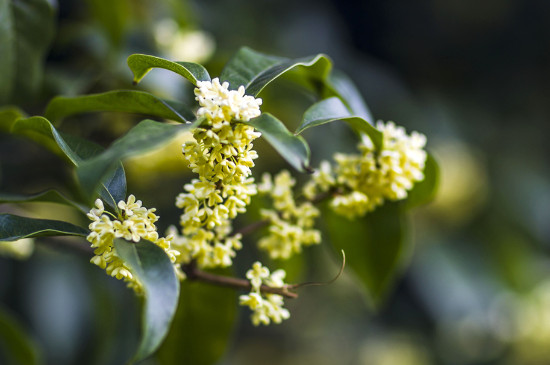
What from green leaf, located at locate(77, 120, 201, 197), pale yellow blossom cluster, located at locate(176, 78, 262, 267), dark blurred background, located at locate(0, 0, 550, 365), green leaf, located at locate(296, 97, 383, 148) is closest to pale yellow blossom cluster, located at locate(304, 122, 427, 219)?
green leaf, located at locate(296, 97, 383, 148)

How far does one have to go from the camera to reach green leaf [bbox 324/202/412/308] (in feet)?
2.18

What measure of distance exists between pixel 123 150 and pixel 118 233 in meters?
0.10

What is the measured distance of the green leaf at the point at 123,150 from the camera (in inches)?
12.7

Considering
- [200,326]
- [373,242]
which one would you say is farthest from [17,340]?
[373,242]

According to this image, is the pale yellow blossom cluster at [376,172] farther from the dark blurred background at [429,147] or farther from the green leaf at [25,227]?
the dark blurred background at [429,147]

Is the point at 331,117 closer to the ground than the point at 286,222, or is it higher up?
higher up

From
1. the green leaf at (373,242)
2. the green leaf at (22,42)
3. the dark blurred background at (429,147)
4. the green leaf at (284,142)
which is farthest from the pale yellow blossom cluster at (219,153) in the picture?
the dark blurred background at (429,147)

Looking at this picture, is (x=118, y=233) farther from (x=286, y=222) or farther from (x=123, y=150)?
(x=286, y=222)

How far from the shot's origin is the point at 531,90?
5.88ft

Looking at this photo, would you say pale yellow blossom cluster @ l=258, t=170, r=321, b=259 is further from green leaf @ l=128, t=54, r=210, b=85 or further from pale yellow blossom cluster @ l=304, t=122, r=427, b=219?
green leaf @ l=128, t=54, r=210, b=85

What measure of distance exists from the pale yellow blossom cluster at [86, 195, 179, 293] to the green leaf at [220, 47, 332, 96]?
139 millimetres

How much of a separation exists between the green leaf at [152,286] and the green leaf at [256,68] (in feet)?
0.52

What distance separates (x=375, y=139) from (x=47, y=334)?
3.68ft

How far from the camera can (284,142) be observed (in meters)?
0.38
